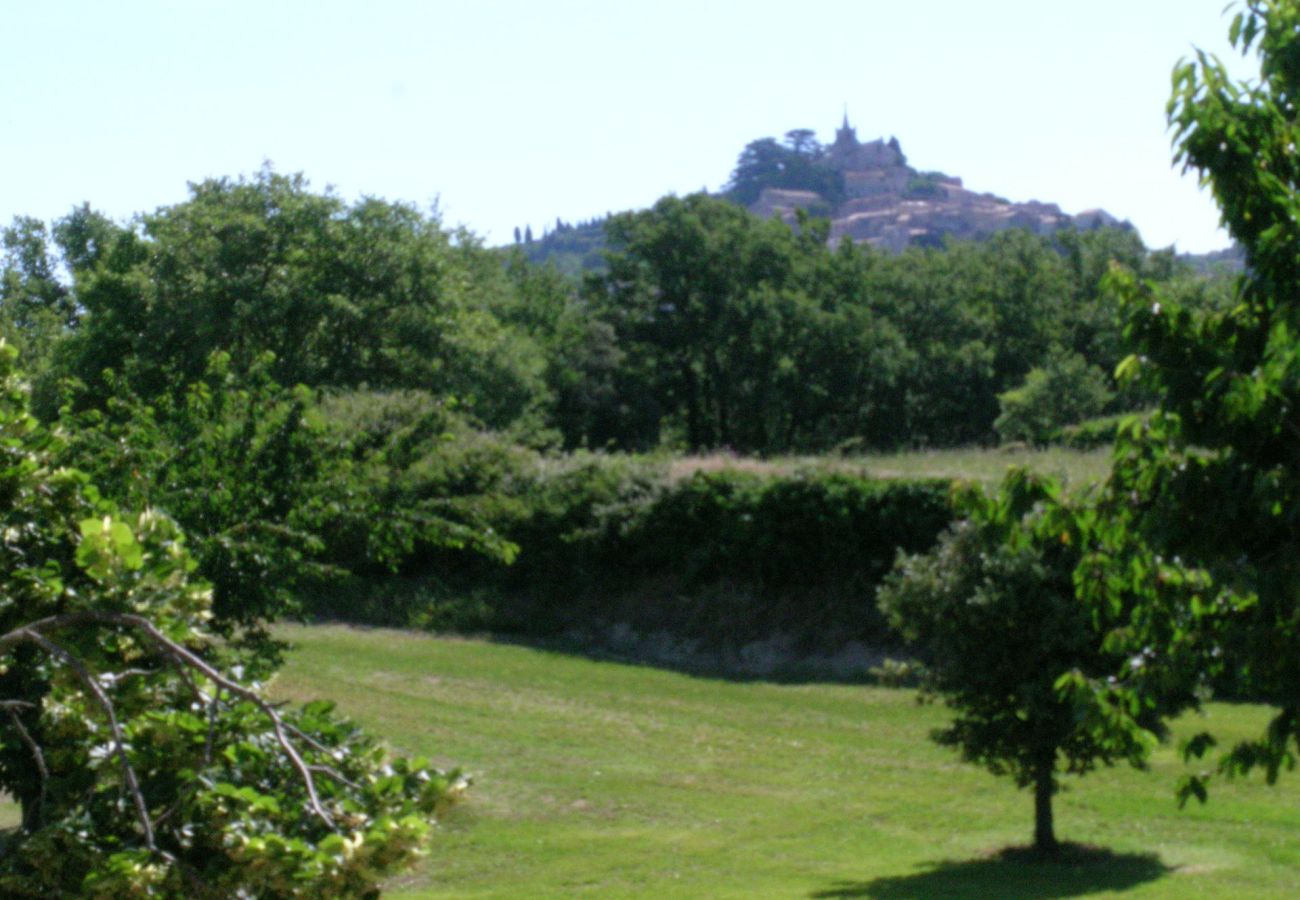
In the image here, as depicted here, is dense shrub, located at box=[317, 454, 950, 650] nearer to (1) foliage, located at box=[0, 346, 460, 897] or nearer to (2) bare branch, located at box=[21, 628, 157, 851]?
(1) foliage, located at box=[0, 346, 460, 897]

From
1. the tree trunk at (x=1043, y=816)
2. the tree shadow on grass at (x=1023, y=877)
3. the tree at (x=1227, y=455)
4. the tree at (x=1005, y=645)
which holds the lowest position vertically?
the tree shadow on grass at (x=1023, y=877)

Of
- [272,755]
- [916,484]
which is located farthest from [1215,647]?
[916,484]

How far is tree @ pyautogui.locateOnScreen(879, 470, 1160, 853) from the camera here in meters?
14.2

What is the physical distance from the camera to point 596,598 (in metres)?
33.5

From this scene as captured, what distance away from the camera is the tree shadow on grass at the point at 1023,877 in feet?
43.7

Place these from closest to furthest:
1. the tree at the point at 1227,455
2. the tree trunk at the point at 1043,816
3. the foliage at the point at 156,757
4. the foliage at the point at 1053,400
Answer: the foliage at the point at 156,757
the tree at the point at 1227,455
the tree trunk at the point at 1043,816
the foliage at the point at 1053,400

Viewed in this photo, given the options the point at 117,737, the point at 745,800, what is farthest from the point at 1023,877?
the point at 117,737

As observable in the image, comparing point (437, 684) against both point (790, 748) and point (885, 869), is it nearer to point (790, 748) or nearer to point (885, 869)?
point (790, 748)

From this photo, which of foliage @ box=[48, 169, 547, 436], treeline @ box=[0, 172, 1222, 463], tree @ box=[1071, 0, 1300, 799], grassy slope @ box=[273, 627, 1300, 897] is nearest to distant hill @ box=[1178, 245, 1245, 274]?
tree @ box=[1071, 0, 1300, 799]

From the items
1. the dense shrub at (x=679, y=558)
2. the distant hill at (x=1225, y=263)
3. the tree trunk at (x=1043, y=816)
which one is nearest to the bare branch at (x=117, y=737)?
the distant hill at (x=1225, y=263)

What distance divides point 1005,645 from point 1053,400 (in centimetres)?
3355

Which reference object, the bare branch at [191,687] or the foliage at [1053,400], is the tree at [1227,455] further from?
the foliage at [1053,400]

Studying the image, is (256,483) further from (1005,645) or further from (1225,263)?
(1225,263)

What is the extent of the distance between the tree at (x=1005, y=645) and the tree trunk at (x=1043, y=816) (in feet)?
0.03
